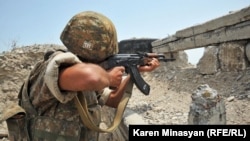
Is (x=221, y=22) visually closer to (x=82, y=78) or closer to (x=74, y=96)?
(x=74, y=96)

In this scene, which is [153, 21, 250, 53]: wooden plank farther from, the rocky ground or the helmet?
the helmet

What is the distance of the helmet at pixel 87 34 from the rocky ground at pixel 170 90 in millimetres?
2863

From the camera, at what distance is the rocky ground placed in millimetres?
4426

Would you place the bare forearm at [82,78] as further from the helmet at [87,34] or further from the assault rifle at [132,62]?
the assault rifle at [132,62]

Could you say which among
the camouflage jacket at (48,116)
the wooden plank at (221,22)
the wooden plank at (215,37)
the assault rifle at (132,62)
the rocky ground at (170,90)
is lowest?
the rocky ground at (170,90)

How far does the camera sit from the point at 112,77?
1698 mm

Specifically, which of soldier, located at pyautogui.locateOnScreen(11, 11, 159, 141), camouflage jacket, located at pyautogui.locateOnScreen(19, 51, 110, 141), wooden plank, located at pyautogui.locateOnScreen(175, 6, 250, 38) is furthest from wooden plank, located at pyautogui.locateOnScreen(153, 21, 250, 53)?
camouflage jacket, located at pyautogui.locateOnScreen(19, 51, 110, 141)

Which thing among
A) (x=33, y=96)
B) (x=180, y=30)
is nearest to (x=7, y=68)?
(x=180, y=30)

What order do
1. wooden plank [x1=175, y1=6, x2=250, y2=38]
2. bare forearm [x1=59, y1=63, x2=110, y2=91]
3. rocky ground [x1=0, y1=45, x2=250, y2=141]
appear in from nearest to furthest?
1. bare forearm [x1=59, y1=63, x2=110, y2=91]
2. rocky ground [x1=0, y1=45, x2=250, y2=141]
3. wooden plank [x1=175, y1=6, x2=250, y2=38]

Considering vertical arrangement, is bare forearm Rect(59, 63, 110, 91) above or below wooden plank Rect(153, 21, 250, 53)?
below

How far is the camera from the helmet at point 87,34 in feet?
5.27

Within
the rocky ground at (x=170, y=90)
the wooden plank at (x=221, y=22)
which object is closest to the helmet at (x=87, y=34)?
the rocky ground at (x=170, y=90)

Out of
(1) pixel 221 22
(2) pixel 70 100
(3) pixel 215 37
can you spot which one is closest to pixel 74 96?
(2) pixel 70 100

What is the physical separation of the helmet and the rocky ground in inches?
113
